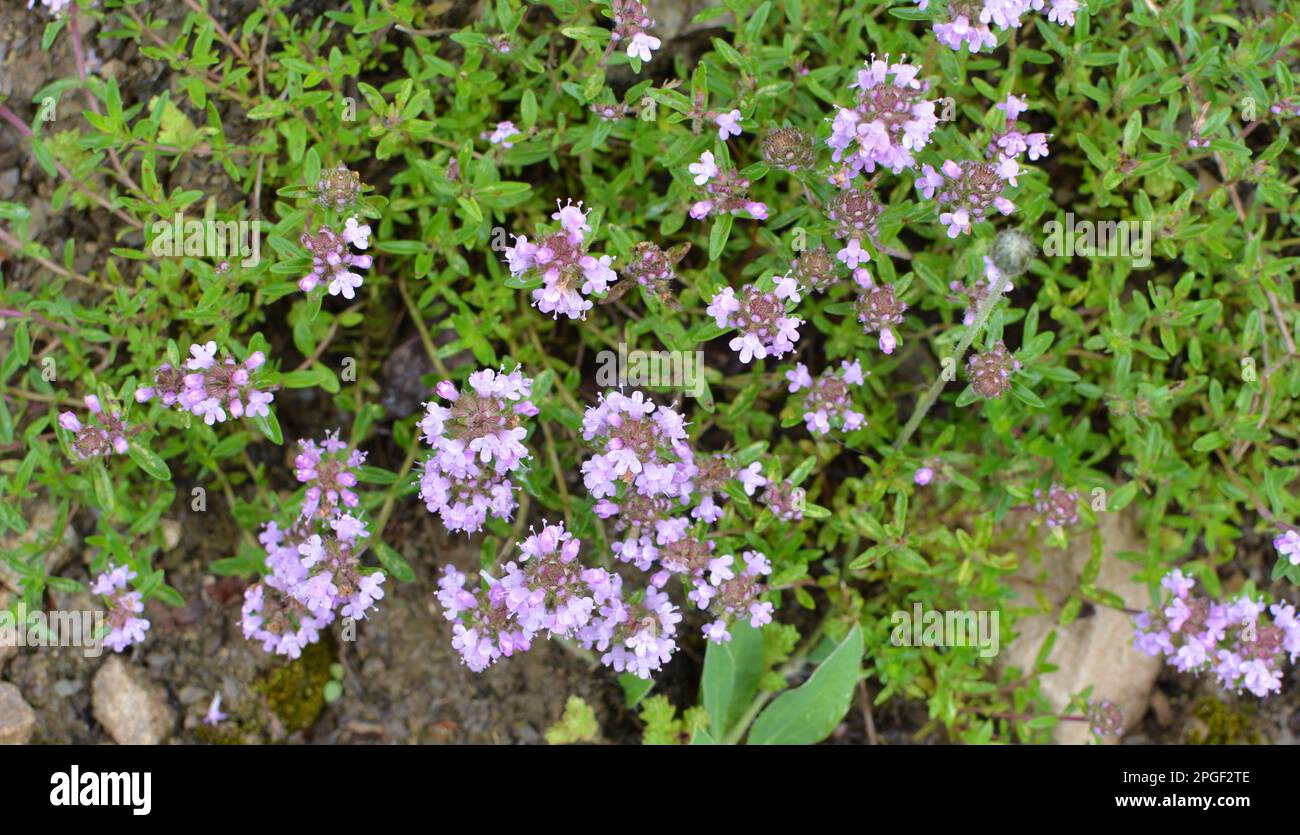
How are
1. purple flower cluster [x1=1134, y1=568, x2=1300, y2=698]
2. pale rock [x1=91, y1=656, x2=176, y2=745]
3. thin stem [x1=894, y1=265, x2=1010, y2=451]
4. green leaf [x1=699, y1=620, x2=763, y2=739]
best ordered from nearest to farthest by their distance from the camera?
1. thin stem [x1=894, y1=265, x2=1010, y2=451]
2. purple flower cluster [x1=1134, y1=568, x2=1300, y2=698]
3. green leaf [x1=699, y1=620, x2=763, y2=739]
4. pale rock [x1=91, y1=656, x2=176, y2=745]

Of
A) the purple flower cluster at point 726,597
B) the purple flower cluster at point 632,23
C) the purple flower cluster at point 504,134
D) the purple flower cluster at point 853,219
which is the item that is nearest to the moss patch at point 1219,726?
the purple flower cluster at point 726,597

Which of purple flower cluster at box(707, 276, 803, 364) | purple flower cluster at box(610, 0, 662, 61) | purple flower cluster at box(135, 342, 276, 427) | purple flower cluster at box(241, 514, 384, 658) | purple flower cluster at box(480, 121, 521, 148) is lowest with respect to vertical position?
purple flower cluster at box(241, 514, 384, 658)

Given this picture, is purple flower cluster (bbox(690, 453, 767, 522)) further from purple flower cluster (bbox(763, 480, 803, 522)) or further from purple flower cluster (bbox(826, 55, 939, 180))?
purple flower cluster (bbox(826, 55, 939, 180))

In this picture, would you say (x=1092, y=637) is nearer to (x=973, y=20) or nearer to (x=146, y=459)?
(x=973, y=20)
